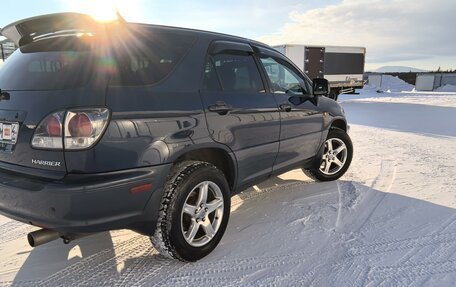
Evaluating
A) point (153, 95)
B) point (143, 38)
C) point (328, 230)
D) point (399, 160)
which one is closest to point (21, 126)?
point (153, 95)

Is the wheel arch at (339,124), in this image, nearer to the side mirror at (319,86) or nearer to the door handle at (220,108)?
the side mirror at (319,86)

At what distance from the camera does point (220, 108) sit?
116 inches

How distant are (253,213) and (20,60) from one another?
8.32 feet

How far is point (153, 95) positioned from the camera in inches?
97.0

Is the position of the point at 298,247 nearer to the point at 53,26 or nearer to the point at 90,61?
the point at 90,61

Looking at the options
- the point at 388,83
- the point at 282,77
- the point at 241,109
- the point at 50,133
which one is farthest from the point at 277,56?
the point at 388,83

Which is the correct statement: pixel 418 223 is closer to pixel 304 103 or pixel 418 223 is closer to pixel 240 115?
pixel 304 103

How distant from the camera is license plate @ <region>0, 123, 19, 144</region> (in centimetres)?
237

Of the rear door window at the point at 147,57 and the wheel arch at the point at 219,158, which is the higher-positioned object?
the rear door window at the point at 147,57

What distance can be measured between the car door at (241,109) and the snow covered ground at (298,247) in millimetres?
617

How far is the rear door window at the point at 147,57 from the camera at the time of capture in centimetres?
240

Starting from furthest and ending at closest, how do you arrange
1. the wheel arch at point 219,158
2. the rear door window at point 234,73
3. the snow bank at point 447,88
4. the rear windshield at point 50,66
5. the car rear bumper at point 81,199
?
the snow bank at point 447,88 < the rear door window at point 234,73 < the wheel arch at point 219,158 < the rear windshield at point 50,66 < the car rear bumper at point 81,199

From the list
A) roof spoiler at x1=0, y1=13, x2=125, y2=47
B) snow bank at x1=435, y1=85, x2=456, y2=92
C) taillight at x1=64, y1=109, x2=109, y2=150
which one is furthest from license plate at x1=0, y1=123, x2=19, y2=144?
snow bank at x1=435, y1=85, x2=456, y2=92

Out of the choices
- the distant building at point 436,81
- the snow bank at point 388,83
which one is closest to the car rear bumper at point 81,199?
the snow bank at point 388,83
